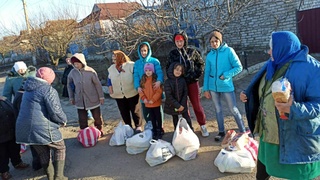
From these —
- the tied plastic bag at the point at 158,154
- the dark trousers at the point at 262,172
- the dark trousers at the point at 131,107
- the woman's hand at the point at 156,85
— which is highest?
the woman's hand at the point at 156,85

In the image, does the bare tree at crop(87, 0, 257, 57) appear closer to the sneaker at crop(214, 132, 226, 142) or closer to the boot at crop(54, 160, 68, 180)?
the sneaker at crop(214, 132, 226, 142)

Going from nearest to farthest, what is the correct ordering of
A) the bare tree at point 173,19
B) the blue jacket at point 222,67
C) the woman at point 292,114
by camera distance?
the woman at point 292,114
the blue jacket at point 222,67
the bare tree at point 173,19

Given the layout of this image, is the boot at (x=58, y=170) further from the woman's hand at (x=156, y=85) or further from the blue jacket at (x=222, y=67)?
the blue jacket at (x=222, y=67)

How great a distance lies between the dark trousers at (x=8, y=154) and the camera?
3.40 metres

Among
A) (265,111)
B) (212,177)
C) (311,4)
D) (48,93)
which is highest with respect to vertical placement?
(311,4)

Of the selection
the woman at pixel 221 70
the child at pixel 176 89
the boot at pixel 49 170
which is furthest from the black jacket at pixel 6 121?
the woman at pixel 221 70

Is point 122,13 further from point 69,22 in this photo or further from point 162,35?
point 69,22

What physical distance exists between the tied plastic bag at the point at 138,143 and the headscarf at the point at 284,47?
7.54 feet

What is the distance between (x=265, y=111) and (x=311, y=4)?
11.1 m

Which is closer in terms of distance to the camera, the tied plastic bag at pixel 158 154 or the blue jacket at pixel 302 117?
the blue jacket at pixel 302 117

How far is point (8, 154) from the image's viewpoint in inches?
138

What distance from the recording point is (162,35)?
7012 millimetres

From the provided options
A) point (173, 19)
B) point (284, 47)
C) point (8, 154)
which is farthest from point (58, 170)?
point (173, 19)

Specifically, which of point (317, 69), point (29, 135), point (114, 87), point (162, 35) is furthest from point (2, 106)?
point (162, 35)
